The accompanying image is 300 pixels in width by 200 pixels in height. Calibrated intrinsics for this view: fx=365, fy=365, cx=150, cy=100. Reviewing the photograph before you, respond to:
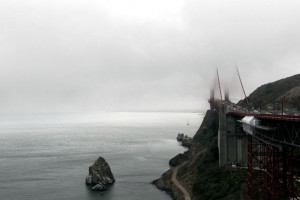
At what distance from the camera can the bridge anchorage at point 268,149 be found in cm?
3275

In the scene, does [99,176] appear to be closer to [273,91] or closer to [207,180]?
[207,180]

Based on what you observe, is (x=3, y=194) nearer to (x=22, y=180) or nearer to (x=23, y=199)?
(x=23, y=199)

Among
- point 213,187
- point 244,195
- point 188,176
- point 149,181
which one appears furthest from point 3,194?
point 244,195

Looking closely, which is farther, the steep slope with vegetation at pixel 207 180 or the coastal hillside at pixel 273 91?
the coastal hillside at pixel 273 91

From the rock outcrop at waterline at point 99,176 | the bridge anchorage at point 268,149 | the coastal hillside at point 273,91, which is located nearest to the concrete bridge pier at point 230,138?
the bridge anchorage at point 268,149

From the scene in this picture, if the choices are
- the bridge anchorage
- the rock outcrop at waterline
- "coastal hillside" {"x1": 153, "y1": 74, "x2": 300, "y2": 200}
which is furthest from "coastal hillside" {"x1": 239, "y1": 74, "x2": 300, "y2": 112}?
the rock outcrop at waterline

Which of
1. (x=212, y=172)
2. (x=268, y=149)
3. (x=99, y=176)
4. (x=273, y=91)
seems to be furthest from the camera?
(x=273, y=91)

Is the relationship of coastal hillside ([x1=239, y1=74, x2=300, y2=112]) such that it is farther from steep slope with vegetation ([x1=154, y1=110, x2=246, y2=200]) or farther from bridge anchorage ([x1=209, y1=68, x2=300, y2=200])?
bridge anchorage ([x1=209, y1=68, x2=300, y2=200])

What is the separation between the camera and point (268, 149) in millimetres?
38562

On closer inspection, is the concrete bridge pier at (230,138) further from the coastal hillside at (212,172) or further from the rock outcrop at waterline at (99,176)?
the rock outcrop at waterline at (99,176)

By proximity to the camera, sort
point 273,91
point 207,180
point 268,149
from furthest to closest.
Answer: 1. point 273,91
2. point 207,180
3. point 268,149

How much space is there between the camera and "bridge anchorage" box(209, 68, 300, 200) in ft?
107

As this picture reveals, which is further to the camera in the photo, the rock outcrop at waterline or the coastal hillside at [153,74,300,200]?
the rock outcrop at waterline

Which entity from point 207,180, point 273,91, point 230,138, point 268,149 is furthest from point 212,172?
point 273,91
